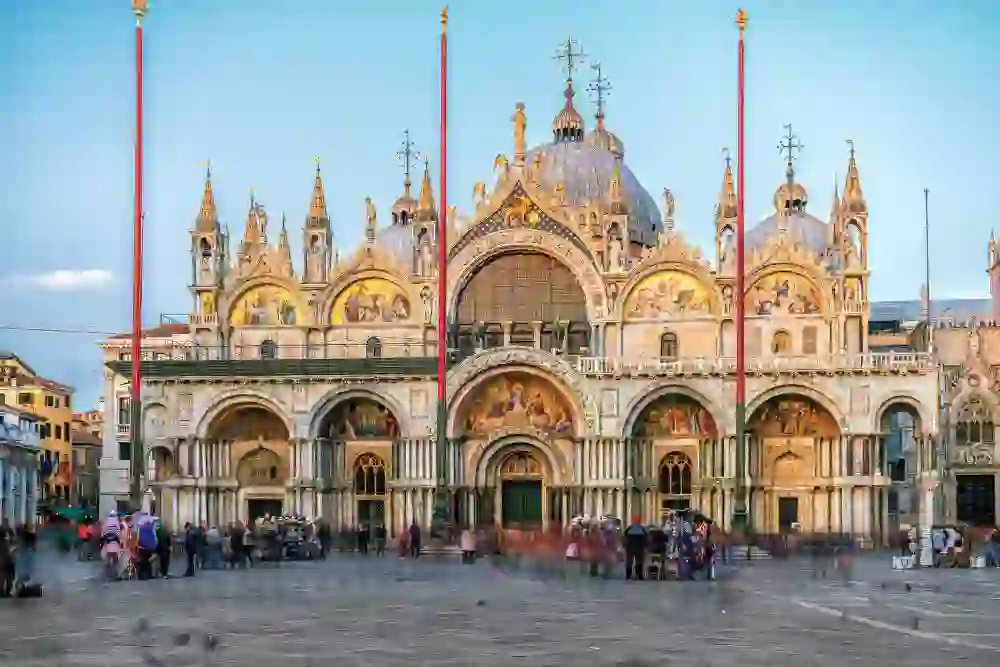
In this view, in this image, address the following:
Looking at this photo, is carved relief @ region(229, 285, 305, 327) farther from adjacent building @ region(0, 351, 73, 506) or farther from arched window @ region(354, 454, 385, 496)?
adjacent building @ region(0, 351, 73, 506)

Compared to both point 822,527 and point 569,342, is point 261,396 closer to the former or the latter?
point 569,342

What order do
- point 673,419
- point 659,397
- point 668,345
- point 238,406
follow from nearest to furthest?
point 659,397 < point 673,419 < point 668,345 < point 238,406

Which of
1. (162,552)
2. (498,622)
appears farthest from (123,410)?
(498,622)

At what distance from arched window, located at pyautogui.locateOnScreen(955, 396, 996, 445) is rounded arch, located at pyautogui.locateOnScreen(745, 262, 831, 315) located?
47.8ft

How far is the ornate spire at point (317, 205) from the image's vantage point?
238 ft

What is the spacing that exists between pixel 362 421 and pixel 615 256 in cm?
1209

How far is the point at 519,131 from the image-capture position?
72188 mm

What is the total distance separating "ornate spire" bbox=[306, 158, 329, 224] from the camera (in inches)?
2854

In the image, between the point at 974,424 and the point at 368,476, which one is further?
the point at 974,424

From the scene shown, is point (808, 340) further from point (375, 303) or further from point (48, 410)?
point (48, 410)

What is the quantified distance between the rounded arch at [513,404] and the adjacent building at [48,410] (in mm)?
41980

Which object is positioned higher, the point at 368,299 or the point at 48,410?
the point at 368,299

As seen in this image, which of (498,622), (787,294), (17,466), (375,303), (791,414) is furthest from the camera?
(17,466)

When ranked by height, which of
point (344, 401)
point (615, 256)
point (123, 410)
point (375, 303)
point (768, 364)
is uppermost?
point (615, 256)
